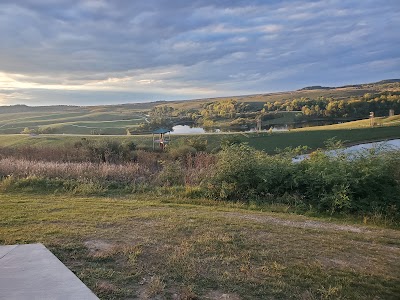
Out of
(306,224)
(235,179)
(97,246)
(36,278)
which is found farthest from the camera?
(235,179)

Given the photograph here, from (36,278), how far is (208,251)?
209 centimetres

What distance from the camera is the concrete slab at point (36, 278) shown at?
3.27 metres

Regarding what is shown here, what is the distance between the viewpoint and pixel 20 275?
370 centimetres

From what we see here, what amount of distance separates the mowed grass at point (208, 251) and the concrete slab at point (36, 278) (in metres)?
0.20

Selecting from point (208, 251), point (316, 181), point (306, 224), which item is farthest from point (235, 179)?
point (208, 251)

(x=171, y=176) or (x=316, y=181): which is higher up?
(x=316, y=181)

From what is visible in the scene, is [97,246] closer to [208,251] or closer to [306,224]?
[208,251]

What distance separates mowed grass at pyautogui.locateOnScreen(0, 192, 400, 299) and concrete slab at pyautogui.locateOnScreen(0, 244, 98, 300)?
202mm

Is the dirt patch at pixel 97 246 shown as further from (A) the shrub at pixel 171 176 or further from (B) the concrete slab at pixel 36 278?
(A) the shrub at pixel 171 176

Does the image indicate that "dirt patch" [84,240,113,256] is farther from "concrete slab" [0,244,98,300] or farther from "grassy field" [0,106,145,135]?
"grassy field" [0,106,145,135]

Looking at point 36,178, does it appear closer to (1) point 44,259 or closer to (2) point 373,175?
(1) point 44,259

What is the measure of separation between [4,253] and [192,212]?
379cm

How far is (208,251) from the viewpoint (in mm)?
4793

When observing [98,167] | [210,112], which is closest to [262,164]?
[98,167]
